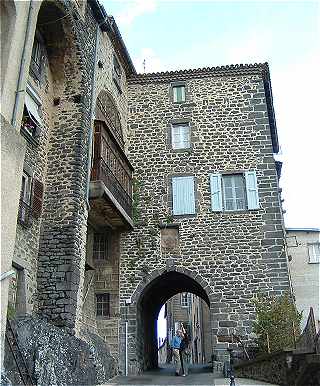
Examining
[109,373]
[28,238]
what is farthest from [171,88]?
[109,373]

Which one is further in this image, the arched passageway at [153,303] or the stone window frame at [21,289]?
the arched passageway at [153,303]

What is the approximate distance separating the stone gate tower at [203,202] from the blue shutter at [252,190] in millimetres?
32

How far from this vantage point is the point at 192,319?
34.1 metres

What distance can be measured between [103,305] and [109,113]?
602cm

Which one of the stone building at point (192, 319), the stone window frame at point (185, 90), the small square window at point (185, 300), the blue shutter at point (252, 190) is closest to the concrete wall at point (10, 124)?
the blue shutter at point (252, 190)

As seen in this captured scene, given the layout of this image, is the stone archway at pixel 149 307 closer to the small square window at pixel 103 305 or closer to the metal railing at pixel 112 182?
the small square window at pixel 103 305

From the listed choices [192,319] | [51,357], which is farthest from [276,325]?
[192,319]

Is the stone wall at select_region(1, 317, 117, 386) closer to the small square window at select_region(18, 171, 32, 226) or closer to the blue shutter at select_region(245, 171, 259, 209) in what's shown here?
the small square window at select_region(18, 171, 32, 226)

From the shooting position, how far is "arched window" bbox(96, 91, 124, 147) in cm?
1434

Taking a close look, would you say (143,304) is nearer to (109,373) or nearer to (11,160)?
(109,373)

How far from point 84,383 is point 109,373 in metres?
2.66

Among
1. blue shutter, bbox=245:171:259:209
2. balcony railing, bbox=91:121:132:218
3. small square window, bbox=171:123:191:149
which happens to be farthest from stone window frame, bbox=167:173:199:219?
blue shutter, bbox=245:171:259:209

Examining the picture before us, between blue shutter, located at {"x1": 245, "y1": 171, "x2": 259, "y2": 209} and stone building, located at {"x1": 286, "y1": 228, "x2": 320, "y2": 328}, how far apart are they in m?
5.48

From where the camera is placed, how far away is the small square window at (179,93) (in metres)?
17.1
